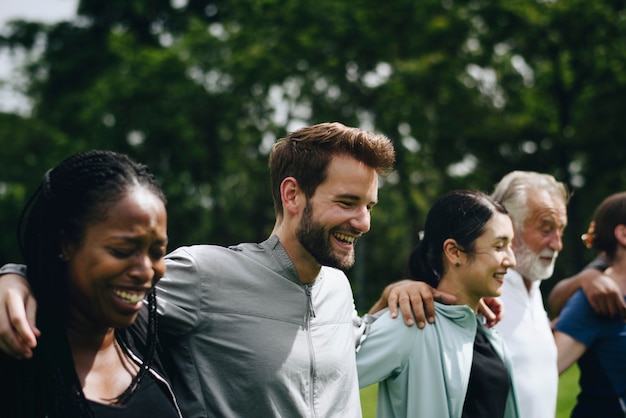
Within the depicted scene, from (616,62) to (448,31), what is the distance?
5269 millimetres

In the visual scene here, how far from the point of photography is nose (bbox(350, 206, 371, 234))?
315 centimetres

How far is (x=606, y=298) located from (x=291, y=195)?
2.27 m

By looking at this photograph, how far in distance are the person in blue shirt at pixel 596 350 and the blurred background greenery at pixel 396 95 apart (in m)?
18.5

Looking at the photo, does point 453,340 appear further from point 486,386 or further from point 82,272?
point 82,272

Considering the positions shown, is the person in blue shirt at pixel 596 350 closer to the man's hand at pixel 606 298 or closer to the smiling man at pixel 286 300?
the man's hand at pixel 606 298

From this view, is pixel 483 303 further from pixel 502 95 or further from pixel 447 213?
pixel 502 95

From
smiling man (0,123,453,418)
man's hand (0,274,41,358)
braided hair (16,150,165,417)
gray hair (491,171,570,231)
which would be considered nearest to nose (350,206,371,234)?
smiling man (0,123,453,418)

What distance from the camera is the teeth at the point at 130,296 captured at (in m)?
2.30

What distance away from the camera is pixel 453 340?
3.69 metres

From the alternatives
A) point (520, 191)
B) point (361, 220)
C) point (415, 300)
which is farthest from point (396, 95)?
point (361, 220)

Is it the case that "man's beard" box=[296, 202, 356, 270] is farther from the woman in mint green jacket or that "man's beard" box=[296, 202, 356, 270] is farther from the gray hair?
the gray hair

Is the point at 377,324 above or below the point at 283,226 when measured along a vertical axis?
below

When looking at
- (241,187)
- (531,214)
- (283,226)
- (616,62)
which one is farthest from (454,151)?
(283,226)

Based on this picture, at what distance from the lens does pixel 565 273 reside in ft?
92.0
